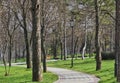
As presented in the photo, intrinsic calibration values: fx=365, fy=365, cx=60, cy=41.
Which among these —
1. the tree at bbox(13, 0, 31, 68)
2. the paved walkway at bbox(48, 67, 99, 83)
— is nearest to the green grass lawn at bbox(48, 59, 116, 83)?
the paved walkway at bbox(48, 67, 99, 83)

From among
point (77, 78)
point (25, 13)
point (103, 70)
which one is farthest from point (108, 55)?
point (77, 78)

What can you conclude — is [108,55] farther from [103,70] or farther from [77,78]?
[77,78]

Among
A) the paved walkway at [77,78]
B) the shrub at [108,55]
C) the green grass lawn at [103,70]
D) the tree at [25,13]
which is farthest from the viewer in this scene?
the shrub at [108,55]

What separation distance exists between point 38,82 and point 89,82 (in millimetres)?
2992

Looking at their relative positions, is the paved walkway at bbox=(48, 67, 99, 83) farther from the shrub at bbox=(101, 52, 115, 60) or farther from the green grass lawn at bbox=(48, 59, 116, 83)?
the shrub at bbox=(101, 52, 115, 60)

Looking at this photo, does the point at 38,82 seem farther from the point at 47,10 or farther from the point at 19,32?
the point at 19,32

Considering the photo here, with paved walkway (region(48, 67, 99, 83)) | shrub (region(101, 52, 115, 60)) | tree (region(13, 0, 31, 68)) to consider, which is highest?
tree (region(13, 0, 31, 68))

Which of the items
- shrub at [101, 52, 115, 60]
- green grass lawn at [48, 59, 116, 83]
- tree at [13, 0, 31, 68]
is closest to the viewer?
green grass lawn at [48, 59, 116, 83]

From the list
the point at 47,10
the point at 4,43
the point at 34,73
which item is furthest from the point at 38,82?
the point at 47,10

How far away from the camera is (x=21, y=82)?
21609mm

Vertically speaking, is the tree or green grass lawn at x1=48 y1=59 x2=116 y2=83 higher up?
the tree

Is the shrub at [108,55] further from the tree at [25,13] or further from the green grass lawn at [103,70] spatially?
the tree at [25,13]

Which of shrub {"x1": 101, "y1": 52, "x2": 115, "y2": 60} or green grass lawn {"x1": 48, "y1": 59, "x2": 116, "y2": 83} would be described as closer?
green grass lawn {"x1": 48, "y1": 59, "x2": 116, "y2": 83}

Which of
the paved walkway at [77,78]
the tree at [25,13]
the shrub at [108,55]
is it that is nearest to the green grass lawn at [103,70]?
the paved walkway at [77,78]
